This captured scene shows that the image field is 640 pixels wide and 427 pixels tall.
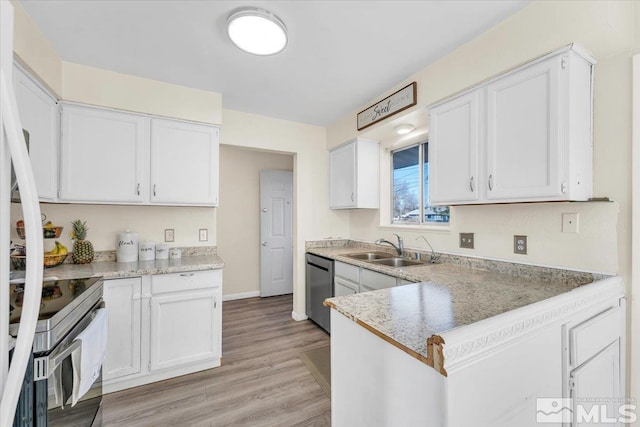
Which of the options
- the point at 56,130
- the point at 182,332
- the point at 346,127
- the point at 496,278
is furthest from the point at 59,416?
the point at 346,127

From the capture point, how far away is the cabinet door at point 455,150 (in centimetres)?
175

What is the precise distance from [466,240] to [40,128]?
3.20 m

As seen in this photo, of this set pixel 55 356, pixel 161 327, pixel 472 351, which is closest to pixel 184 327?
pixel 161 327

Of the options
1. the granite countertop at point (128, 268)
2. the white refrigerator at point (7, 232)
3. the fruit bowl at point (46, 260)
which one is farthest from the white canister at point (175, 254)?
the white refrigerator at point (7, 232)

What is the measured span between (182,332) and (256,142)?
2064 millimetres

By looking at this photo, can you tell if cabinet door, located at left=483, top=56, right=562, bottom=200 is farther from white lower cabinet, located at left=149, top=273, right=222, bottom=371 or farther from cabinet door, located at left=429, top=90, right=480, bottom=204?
white lower cabinet, located at left=149, top=273, right=222, bottom=371

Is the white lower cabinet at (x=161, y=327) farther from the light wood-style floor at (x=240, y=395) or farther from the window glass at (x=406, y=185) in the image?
the window glass at (x=406, y=185)

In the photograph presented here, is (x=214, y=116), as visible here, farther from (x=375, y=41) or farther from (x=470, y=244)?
(x=470, y=244)

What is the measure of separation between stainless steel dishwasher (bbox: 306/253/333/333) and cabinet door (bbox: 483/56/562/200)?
5.85 feet

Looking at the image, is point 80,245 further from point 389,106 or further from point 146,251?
point 389,106

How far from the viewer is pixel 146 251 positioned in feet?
7.77

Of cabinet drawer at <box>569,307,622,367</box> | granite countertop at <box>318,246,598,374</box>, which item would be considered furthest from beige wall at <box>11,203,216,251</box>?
cabinet drawer at <box>569,307,622,367</box>

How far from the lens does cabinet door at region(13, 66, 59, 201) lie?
Result: 1.66 meters

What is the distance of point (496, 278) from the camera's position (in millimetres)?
1715
